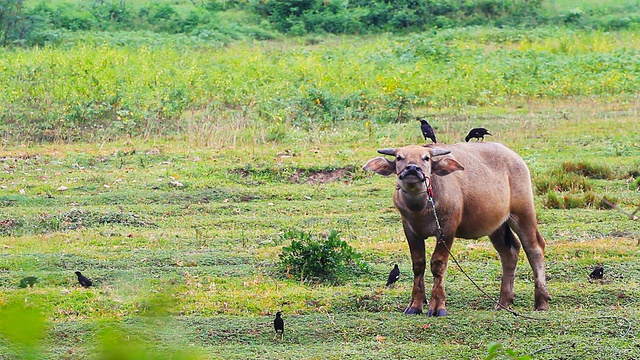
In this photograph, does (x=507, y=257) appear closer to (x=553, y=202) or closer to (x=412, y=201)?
(x=412, y=201)

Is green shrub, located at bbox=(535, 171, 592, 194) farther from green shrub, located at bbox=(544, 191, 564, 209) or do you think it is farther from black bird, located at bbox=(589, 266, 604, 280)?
black bird, located at bbox=(589, 266, 604, 280)

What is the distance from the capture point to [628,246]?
8.90 metres

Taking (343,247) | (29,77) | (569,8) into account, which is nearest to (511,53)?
(569,8)

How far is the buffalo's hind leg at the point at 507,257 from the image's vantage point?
22.6ft

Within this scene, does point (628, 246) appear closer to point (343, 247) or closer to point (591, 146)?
point (343, 247)

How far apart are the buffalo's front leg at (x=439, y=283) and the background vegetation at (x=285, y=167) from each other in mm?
170

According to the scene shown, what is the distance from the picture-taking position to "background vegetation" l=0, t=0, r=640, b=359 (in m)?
5.95

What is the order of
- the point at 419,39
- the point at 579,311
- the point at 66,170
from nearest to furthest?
the point at 579,311
the point at 66,170
the point at 419,39

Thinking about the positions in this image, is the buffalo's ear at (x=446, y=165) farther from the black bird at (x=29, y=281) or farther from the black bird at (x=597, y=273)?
the black bird at (x=29, y=281)

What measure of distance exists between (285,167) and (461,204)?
7.13 metres

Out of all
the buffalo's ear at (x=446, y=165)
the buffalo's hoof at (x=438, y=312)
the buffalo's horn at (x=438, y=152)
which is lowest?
the buffalo's hoof at (x=438, y=312)

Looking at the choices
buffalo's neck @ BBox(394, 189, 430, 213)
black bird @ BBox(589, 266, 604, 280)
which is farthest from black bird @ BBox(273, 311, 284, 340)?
black bird @ BBox(589, 266, 604, 280)

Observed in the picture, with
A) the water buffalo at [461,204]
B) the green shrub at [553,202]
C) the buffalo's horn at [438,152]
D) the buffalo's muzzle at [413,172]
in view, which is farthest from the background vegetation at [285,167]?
the buffalo's horn at [438,152]

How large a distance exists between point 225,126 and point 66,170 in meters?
3.66
